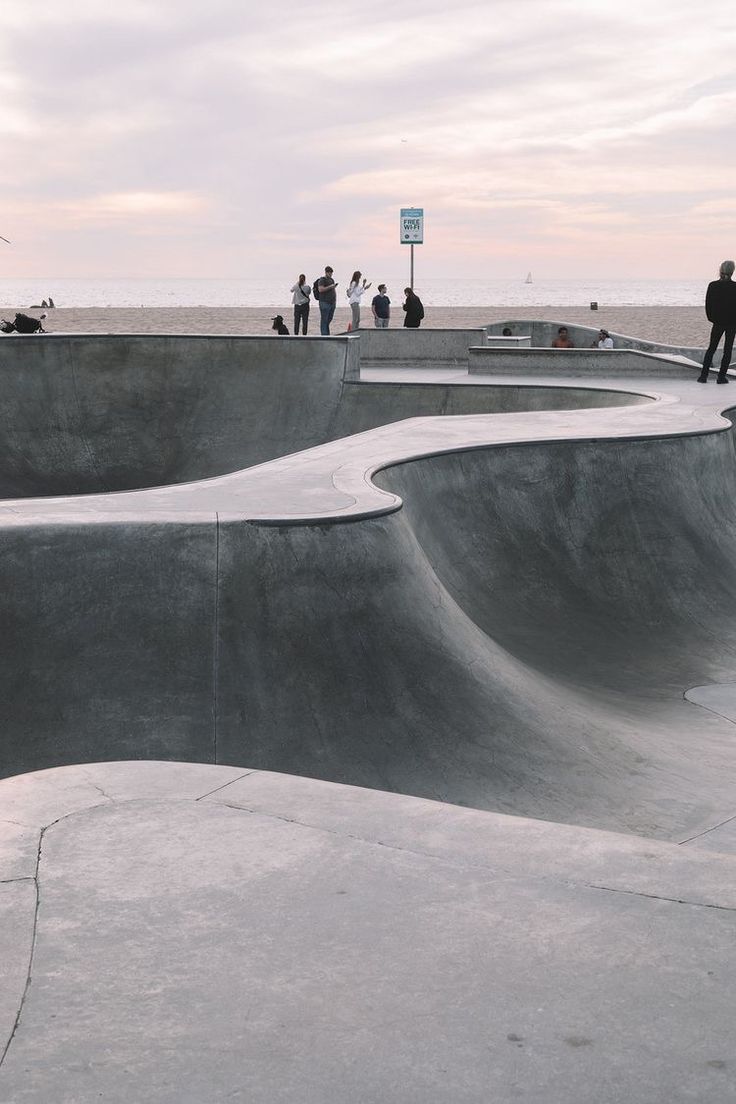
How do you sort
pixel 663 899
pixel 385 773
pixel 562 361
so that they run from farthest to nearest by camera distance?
pixel 562 361, pixel 385 773, pixel 663 899

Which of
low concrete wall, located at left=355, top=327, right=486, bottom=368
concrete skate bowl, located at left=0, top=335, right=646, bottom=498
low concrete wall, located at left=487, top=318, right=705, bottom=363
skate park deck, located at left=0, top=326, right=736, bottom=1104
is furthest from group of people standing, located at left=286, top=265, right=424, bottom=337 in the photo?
skate park deck, located at left=0, top=326, right=736, bottom=1104

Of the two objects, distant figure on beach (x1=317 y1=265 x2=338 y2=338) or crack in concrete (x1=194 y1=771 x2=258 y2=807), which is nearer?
crack in concrete (x1=194 y1=771 x2=258 y2=807)

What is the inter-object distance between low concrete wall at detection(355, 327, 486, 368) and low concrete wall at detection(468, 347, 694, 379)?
1.44 m

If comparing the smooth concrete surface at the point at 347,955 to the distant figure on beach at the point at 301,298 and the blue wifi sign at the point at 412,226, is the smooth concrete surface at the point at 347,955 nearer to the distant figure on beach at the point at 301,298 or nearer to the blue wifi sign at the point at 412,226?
the blue wifi sign at the point at 412,226

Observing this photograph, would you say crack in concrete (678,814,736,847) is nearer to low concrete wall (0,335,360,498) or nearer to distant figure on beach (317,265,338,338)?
low concrete wall (0,335,360,498)

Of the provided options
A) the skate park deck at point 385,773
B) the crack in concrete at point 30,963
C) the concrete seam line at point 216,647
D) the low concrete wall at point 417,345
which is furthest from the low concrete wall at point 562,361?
the crack in concrete at point 30,963

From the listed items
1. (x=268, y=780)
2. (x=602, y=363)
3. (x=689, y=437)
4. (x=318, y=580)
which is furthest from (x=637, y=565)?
(x=602, y=363)

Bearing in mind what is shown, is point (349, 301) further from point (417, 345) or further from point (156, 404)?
point (156, 404)

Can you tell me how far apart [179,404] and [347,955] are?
582 inches

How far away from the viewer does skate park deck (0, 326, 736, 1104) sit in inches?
79.3

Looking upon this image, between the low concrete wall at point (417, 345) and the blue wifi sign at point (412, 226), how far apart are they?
348cm

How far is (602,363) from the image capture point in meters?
18.9

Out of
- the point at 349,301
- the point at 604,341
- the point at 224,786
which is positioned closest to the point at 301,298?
the point at 349,301

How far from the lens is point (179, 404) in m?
16.5
